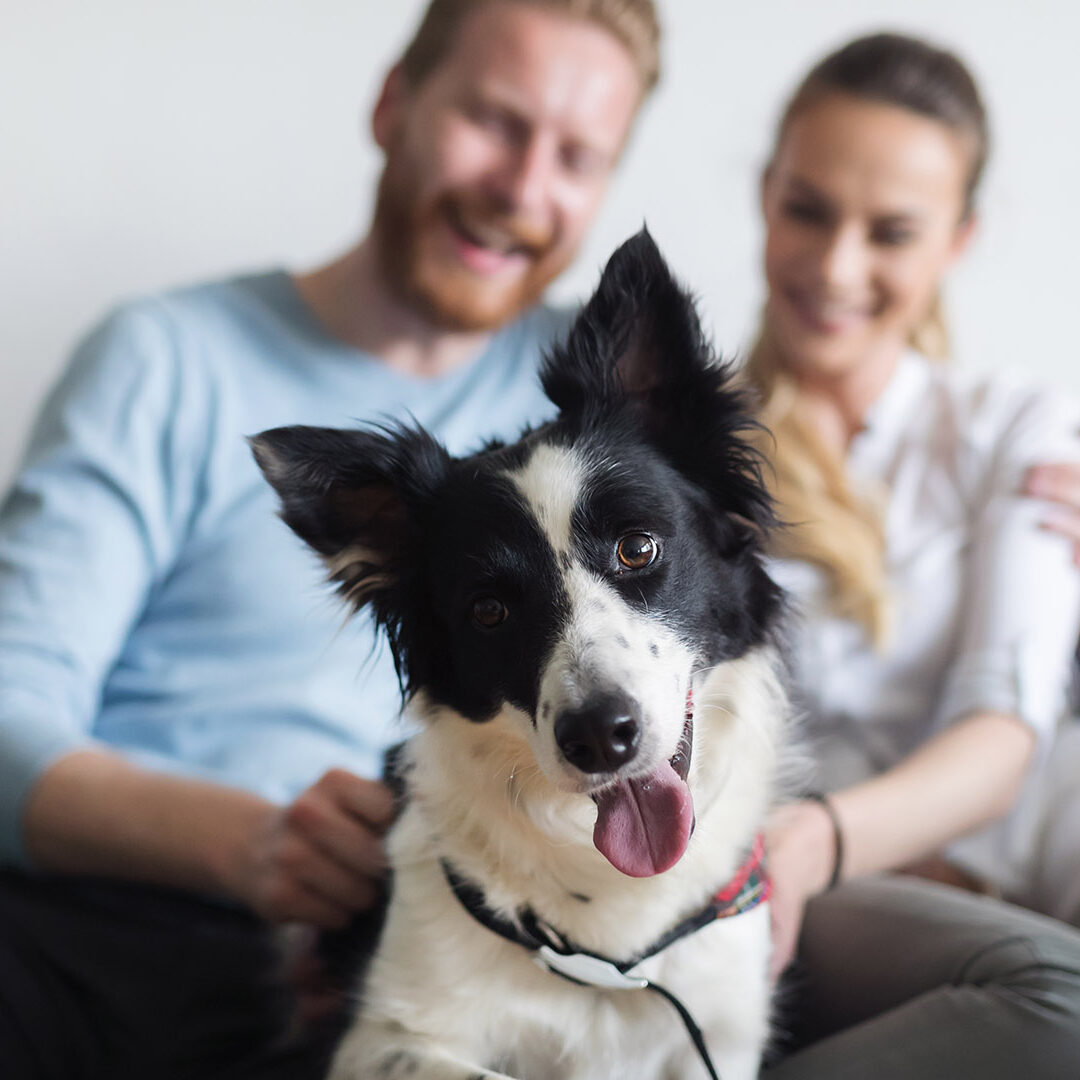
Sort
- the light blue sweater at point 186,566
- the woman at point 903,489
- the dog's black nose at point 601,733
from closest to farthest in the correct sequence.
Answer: the dog's black nose at point 601,733 < the light blue sweater at point 186,566 < the woman at point 903,489

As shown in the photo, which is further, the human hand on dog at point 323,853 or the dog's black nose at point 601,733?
the human hand on dog at point 323,853

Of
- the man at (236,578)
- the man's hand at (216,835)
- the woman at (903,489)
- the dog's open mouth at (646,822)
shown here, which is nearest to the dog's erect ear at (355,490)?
the man at (236,578)

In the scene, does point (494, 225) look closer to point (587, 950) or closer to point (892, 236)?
point (892, 236)

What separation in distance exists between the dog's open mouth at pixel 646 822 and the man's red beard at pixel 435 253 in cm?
132

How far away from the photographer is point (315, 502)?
4.39 feet

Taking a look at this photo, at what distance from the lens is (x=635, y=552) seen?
1.33 meters

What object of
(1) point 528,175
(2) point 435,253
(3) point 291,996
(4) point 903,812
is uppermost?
(1) point 528,175

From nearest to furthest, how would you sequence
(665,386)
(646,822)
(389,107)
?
(646,822) < (665,386) < (389,107)

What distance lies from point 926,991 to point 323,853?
3.04 ft

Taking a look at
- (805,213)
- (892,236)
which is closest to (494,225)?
(805,213)

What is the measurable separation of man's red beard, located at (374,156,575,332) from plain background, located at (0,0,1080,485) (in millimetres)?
606

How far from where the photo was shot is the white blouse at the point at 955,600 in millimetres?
2061

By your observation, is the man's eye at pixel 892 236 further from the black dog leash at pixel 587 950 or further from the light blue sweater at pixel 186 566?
the black dog leash at pixel 587 950

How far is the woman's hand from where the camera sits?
5.20ft
